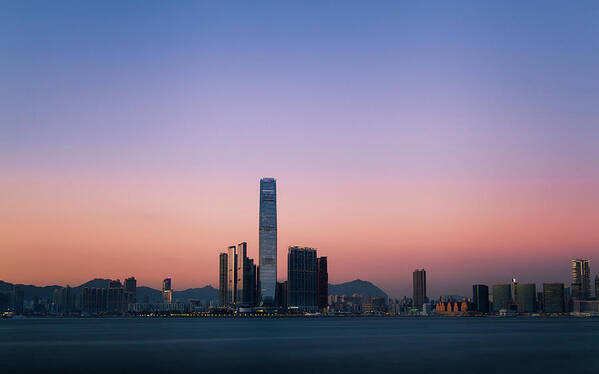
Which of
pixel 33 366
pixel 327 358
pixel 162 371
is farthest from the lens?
pixel 327 358

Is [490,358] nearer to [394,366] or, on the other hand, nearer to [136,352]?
[394,366]

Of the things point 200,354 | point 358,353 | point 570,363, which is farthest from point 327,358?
point 570,363

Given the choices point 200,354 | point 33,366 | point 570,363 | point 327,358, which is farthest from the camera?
point 200,354

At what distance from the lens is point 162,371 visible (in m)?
76.2

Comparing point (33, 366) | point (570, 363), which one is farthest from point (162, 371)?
point (570, 363)

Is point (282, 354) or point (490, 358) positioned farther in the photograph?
point (282, 354)

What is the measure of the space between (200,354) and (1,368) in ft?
105

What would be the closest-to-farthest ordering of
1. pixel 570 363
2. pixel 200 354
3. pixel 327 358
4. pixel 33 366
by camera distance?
pixel 33 366 < pixel 570 363 < pixel 327 358 < pixel 200 354

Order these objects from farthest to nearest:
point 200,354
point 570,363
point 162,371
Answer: point 200,354, point 570,363, point 162,371

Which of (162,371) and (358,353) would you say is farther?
(358,353)

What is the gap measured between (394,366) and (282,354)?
26.1 meters

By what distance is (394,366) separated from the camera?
83.8 meters

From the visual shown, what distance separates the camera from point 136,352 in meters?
106

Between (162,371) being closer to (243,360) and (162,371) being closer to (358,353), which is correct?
(243,360)
